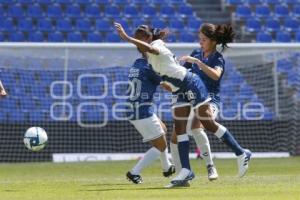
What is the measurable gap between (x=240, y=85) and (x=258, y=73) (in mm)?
569

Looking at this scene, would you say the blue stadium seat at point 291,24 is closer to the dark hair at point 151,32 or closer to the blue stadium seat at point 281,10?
the blue stadium seat at point 281,10

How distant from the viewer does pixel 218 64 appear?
1177cm

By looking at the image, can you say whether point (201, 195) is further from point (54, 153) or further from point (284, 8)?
point (284, 8)

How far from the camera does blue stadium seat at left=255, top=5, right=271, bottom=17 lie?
28062 mm

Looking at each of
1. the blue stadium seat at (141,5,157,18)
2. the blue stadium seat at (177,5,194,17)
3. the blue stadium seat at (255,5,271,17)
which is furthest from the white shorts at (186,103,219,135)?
the blue stadium seat at (255,5,271,17)

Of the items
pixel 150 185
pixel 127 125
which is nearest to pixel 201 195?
pixel 150 185

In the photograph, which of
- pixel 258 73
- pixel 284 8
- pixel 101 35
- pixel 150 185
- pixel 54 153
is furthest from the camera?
pixel 284 8

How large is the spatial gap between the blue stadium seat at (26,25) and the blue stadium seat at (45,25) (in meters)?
0.25

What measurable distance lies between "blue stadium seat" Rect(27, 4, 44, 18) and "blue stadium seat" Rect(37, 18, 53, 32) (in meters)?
0.30

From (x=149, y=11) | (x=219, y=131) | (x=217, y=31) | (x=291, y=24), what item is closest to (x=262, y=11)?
(x=291, y=24)

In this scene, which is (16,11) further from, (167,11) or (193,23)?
(193,23)

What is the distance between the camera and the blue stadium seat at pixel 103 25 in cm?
2603

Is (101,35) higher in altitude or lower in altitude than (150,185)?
higher

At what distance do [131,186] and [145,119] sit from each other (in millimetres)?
1187
